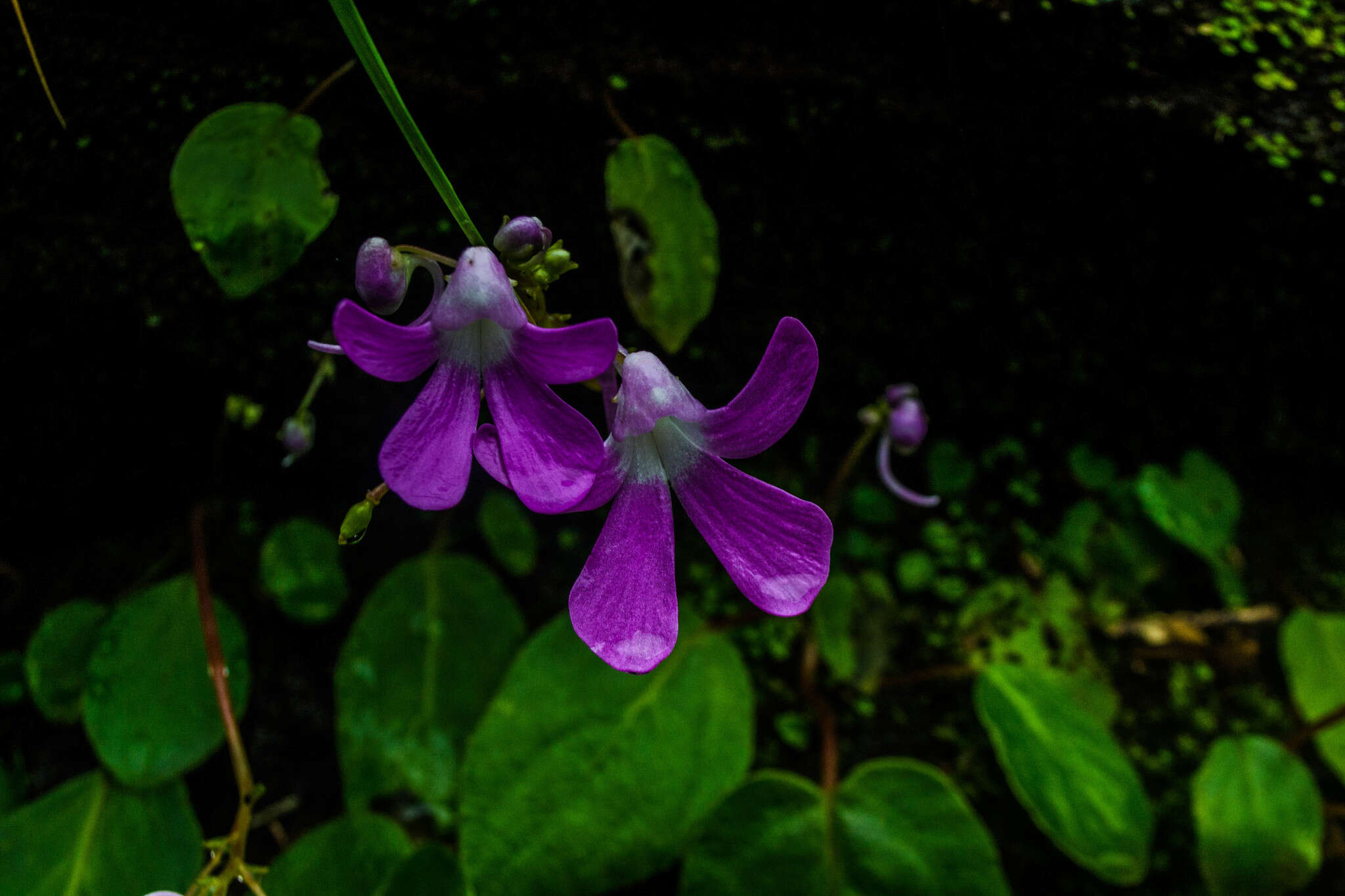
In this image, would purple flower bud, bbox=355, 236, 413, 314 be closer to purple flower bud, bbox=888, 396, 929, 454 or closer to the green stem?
the green stem

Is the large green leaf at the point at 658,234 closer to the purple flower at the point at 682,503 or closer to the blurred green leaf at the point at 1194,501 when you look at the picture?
the purple flower at the point at 682,503

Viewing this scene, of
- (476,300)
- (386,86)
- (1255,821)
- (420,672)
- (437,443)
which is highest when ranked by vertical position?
(386,86)

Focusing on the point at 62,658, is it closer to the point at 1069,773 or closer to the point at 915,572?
the point at 915,572

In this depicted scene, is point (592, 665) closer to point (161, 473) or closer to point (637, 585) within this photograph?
point (637, 585)

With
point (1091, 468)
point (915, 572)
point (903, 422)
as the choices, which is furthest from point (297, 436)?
point (1091, 468)

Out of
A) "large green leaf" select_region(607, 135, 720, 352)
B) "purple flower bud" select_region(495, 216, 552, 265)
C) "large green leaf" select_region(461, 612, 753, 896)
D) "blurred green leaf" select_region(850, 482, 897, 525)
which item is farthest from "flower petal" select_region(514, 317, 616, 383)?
"blurred green leaf" select_region(850, 482, 897, 525)

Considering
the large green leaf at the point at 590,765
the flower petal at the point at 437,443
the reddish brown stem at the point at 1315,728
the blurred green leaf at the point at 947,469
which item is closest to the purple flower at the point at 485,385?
the flower petal at the point at 437,443
